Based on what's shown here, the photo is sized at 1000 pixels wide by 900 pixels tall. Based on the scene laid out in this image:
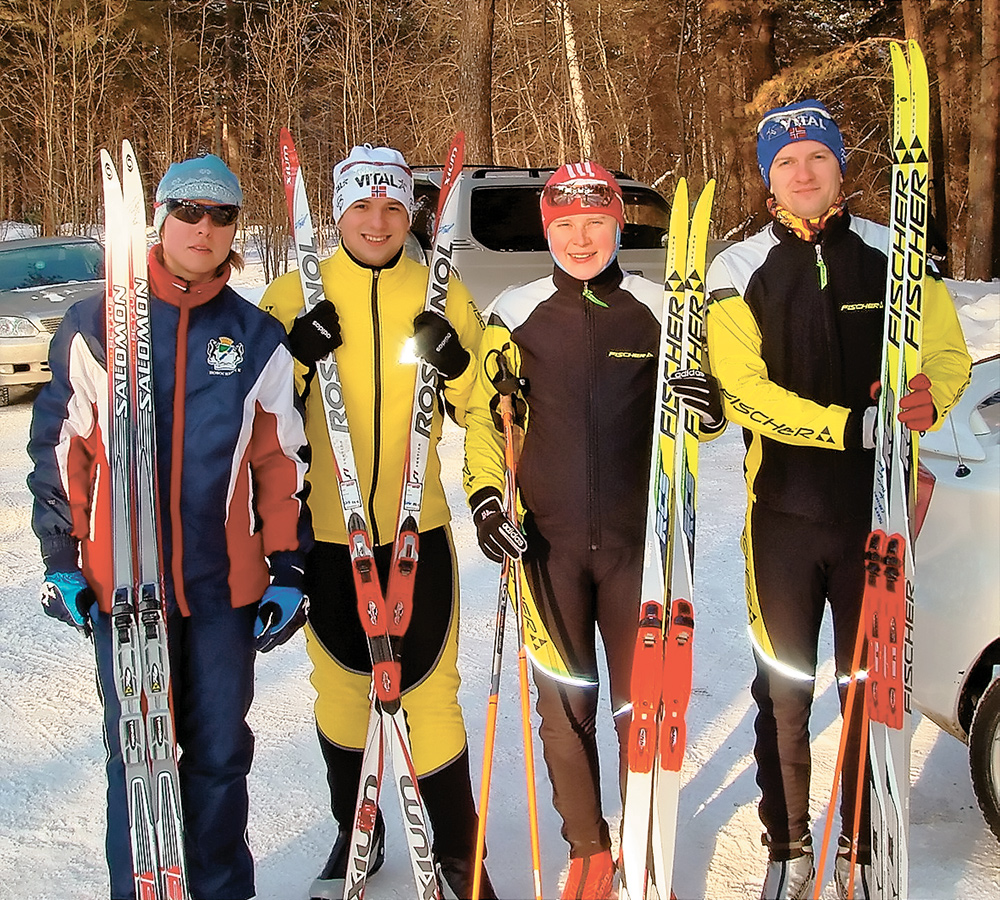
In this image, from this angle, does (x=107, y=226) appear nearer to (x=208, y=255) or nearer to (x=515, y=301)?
(x=208, y=255)

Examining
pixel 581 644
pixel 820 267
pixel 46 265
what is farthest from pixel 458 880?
pixel 46 265

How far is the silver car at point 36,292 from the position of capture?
910cm

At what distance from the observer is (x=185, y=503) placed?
2164 millimetres

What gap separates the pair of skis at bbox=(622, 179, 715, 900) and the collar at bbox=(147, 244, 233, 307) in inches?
44.7

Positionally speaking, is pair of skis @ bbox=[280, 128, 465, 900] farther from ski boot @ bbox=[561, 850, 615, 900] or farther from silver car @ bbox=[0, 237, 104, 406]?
silver car @ bbox=[0, 237, 104, 406]

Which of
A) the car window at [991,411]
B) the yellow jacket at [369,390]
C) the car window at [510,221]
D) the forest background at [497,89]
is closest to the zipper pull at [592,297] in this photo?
the yellow jacket at [369,390]

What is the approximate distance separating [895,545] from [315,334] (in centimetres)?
158

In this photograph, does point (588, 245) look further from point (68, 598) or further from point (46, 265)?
point (46, 265)

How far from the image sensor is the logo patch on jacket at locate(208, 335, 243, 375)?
218cm

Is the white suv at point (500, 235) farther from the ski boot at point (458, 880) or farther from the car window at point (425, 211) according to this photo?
the ski boot at point (458, 880)

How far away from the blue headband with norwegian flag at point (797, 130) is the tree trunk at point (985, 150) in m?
13.1

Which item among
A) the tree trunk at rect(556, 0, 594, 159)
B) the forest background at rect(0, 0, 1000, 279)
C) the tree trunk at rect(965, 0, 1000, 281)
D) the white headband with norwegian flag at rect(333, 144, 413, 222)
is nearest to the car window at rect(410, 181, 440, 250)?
the forest background at rect(0, 0, 1000, 279)

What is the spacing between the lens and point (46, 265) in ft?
34.5

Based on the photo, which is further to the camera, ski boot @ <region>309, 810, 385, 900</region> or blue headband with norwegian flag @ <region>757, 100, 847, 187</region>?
ski boot @ <region>309, 810, 385, 900</region>
